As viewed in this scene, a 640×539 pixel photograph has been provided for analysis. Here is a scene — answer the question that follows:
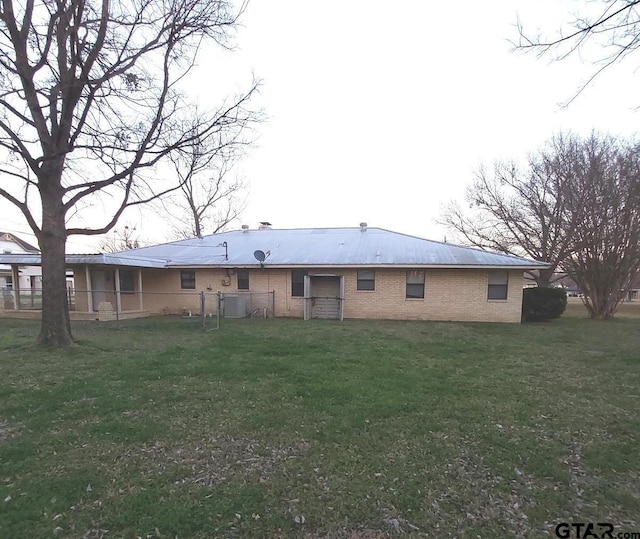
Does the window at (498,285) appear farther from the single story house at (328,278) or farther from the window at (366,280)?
the window at (366,280)

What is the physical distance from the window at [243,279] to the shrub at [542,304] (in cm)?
1205

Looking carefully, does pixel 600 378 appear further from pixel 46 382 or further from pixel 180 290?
pixel 180 290

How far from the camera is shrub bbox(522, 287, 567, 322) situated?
16.2m

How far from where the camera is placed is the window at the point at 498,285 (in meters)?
15.2

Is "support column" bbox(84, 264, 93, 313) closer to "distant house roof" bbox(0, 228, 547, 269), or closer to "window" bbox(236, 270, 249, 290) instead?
"distant house roof" bbox(0, 228, 547, 269)

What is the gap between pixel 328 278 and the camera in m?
16.8

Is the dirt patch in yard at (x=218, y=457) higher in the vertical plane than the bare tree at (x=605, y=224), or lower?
lower

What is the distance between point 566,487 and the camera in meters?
3.21

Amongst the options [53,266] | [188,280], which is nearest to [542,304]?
[188,280]

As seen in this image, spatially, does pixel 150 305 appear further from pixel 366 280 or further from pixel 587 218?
pixel 587 218

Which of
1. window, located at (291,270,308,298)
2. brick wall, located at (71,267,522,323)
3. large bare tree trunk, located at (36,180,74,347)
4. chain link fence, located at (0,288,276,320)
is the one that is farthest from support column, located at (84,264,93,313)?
window, located at (291,270,308,298)

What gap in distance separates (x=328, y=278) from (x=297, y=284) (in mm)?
1382

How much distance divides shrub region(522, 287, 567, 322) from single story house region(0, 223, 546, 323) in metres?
1.88

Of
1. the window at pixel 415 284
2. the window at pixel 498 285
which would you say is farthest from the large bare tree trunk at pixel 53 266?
the window at pixel 498 285
